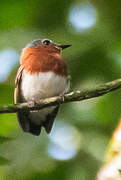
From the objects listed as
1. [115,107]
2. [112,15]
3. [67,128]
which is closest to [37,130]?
[67,128]

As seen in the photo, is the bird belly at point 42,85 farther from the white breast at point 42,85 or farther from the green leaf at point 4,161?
the green leaf at point 4,161

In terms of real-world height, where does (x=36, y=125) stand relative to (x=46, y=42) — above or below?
below

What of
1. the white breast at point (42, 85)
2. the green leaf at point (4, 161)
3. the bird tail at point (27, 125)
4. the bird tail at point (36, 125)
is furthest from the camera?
the bird tail at point (36, 125)

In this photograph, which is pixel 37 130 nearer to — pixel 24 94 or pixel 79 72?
pixel 24 94

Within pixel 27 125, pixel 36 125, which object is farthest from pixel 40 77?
pixel 36 125

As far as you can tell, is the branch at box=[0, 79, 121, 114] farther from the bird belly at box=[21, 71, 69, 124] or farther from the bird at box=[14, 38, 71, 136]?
the bird belly at box=[21, 71, 69, 124]

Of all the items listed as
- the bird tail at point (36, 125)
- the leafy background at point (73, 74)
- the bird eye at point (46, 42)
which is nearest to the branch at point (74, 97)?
the leafy background at point (73, 74)

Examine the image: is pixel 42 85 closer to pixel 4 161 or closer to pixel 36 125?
pixel 36 125
